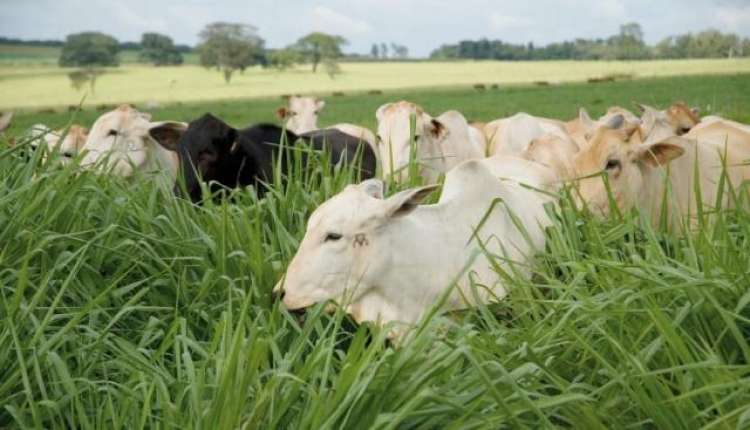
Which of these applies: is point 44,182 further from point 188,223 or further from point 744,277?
point 744,277

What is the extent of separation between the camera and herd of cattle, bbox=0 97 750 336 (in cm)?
358

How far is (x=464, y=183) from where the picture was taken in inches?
162

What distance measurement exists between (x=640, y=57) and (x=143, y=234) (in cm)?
6826

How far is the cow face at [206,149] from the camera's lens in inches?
238

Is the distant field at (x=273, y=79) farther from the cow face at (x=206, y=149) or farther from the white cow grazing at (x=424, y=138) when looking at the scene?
the cow face at (x=206, y=149)

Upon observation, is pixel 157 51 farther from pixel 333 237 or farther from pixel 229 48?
pixel 333 237

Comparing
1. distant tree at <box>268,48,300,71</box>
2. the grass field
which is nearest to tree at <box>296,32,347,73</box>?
distant tree at <box>268,48,300,71</box>

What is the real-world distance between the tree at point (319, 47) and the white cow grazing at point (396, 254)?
2871 inches

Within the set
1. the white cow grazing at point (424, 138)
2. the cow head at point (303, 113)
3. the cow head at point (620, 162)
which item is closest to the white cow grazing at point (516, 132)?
the white cow grazing at point (424, 138)

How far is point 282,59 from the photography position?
3066 inches

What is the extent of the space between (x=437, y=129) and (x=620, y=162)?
6.56ft

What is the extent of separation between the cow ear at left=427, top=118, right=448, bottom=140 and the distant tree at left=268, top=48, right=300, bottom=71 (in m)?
70.0

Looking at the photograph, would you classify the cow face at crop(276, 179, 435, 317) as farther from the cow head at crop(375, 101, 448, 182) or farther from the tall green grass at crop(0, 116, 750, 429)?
the cow head at crop(375, 101, 448, 182)

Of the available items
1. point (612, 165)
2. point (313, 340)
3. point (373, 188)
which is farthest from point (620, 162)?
point (313, 340)
